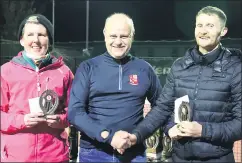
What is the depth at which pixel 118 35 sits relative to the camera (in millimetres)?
1845

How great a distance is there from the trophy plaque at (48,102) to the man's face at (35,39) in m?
0.22

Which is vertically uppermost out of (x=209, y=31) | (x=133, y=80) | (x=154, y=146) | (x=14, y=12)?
(x=14, y=12)

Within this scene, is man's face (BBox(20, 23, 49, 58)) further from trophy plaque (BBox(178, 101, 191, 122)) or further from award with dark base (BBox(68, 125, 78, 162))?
award with dark base (BBox(68, 125, 78, 162))

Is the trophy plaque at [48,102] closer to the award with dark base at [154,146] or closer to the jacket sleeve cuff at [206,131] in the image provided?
the jacket sleeve cuff at [206,131]

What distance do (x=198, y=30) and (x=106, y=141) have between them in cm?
66

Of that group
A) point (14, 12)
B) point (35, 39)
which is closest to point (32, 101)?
point (35, 39)

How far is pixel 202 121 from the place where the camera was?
170 cm

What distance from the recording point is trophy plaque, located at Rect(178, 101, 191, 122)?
1668mm

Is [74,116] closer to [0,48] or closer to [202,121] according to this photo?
[202,121]

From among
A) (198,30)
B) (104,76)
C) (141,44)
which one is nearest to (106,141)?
(104,76)

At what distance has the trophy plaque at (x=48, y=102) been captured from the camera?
6.10ft

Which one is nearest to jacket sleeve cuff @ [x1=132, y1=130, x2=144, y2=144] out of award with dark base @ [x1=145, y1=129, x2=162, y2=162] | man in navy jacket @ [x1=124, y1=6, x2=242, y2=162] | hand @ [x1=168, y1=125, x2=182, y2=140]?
man in navy jacket @ [x1=124, y1=6, x2=242, y2=162]

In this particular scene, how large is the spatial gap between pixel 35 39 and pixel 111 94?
0.48m

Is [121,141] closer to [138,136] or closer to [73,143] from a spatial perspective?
[138,136]
